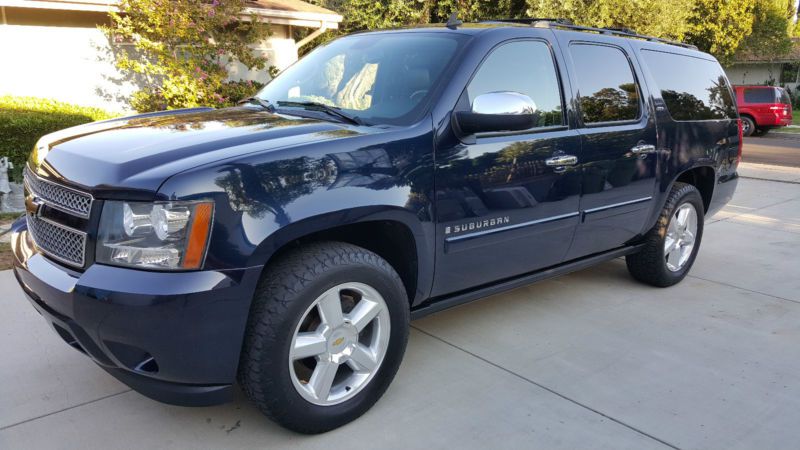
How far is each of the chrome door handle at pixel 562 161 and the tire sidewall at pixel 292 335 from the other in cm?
128

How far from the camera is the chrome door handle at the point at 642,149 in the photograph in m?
4.27

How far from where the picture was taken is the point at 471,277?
347 cm

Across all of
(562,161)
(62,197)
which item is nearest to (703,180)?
(562,161)

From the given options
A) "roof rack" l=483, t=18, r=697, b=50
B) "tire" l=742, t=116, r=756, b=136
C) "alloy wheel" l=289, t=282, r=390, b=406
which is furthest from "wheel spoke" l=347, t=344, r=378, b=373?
"tire" l=742, t=116, r=756, b=136

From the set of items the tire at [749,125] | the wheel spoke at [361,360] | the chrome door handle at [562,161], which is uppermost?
the chrome door handle at [562,161]

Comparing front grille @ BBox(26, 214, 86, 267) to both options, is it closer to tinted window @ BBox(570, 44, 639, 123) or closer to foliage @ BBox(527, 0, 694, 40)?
tinted window @ BBox(570, 44, 639, 123)

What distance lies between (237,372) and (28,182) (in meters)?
1.48

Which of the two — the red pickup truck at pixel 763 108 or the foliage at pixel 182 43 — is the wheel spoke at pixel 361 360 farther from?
the red pickup truck at pixel 763 108

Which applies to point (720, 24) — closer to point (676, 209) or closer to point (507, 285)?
point (676, 209)

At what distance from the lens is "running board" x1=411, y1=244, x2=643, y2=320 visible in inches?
133

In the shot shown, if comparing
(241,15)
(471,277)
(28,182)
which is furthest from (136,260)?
(241,15)

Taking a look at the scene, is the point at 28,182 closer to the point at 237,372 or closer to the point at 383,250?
the point at 237,372

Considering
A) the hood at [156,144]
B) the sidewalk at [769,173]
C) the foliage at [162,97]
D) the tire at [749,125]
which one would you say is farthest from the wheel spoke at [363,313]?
the tire at [749,125]

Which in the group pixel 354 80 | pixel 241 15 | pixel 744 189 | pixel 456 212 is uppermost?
pixel 241 15
